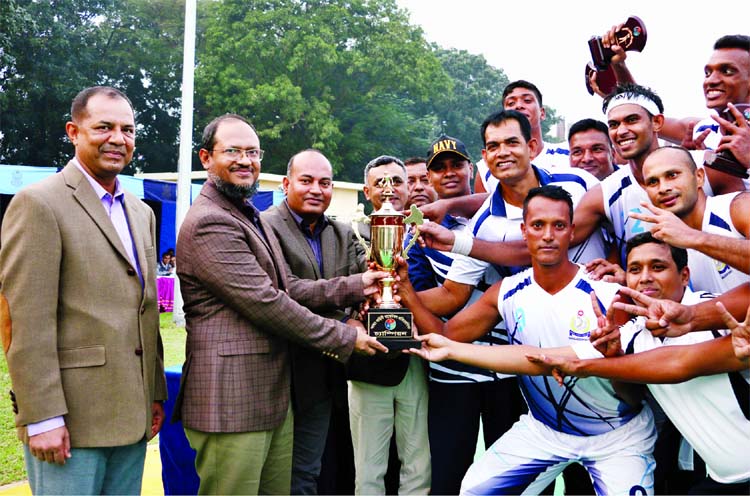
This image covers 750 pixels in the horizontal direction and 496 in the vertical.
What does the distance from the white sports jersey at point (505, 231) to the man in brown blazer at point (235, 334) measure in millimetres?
917

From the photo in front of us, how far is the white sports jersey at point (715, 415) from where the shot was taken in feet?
10.3

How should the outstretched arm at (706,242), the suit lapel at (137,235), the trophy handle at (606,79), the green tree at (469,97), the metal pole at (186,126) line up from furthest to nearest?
1. the green tree at (469,97)
2. the metal pole at (186,126)
3. the trophy handle at (606,79)
4. the suit lapel at (137,235)
5. the outstretched arm at (706,242)

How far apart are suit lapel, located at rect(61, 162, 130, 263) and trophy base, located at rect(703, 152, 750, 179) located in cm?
302

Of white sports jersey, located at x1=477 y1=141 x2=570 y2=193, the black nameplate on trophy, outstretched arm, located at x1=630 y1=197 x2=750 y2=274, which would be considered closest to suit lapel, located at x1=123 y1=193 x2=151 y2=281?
the black nameplate on trophy

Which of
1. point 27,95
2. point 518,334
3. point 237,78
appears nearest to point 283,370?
point 518,334

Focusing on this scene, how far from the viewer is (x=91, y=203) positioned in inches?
124

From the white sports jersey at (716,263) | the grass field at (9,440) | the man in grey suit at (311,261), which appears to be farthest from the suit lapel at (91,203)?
the grass field at (9,440)

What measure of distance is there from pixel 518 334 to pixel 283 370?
4.48ft

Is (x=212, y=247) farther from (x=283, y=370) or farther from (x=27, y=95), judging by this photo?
(x=27, y=95)

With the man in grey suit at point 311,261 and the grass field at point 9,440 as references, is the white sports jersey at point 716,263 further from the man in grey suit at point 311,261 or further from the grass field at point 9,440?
the grass field at point 9,440

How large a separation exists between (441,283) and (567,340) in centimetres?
102

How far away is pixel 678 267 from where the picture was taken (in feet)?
11.6

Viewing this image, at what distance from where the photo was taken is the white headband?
4.07 metres

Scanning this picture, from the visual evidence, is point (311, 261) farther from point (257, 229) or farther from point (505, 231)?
point (505, 231)
